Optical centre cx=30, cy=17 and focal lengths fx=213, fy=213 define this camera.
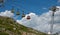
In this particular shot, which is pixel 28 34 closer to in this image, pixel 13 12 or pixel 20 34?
pixel 20 34

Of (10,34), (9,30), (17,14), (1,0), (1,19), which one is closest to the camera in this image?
(1,0)

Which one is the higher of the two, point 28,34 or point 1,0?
point 28,34

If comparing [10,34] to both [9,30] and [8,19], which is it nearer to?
[9,30]

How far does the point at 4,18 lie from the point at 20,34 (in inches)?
1522

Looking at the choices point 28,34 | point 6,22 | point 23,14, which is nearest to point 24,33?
point 28,34

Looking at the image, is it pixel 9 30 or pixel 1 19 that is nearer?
pixel 9 30

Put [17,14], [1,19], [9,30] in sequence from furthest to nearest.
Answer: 1. [1,19]
2. [9,30]
3. [17,14]

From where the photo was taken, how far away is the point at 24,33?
448 feet

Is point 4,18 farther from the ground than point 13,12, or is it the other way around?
point 4,18

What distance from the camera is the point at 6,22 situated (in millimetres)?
158375

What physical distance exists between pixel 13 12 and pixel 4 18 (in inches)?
5450

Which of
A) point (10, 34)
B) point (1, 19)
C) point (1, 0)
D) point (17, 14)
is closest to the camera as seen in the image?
point (1, 0)

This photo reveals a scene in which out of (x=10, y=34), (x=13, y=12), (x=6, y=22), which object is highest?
(x=6, y=22)

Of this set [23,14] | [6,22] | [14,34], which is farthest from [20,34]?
[23,14]
